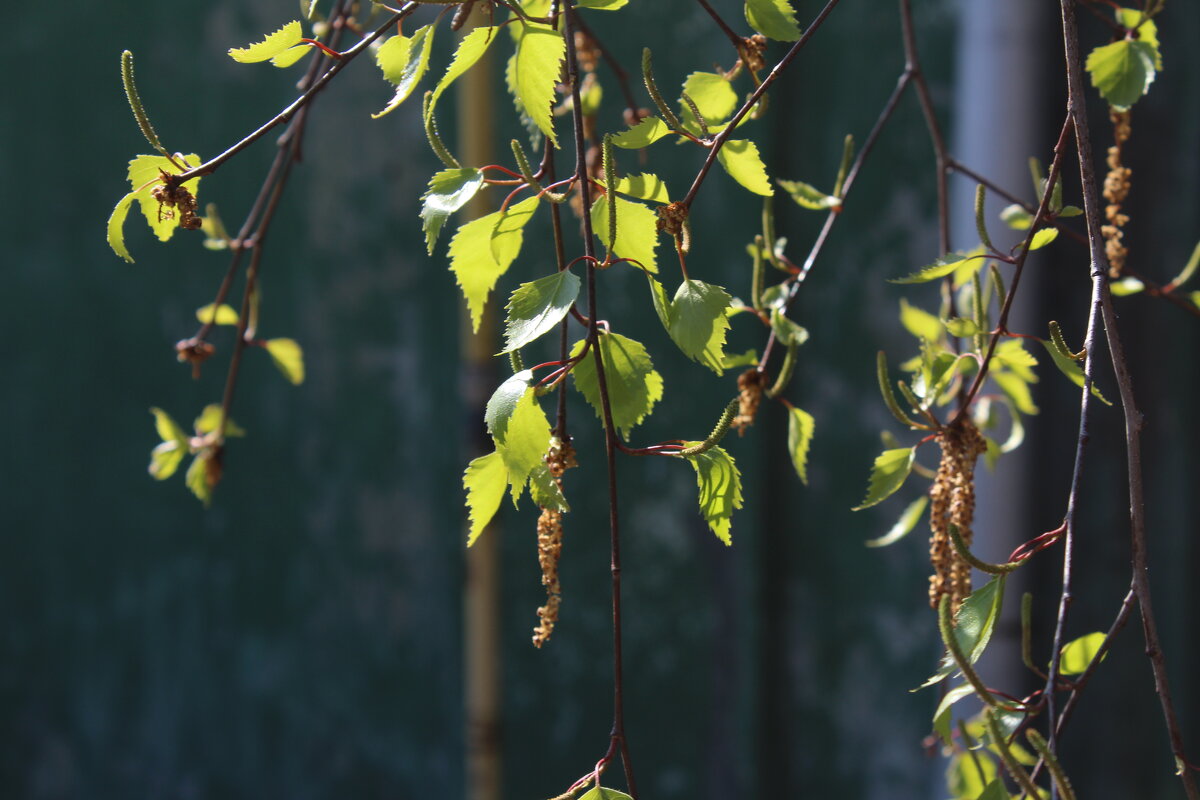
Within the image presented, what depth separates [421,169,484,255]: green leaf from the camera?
1.42 feet

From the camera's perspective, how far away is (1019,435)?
2.33ft

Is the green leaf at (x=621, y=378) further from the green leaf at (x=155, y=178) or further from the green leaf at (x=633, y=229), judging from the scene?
the green leaf at (x=155, y=178)

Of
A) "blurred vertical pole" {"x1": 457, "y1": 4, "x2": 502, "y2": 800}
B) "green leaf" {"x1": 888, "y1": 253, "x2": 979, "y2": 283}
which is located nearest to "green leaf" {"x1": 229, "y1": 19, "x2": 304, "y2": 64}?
"green leaf" {"x1": 888, "y1": 253, "x2": 979, "y2": 283}

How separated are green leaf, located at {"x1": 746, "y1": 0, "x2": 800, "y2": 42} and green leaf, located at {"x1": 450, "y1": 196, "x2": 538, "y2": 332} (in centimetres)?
13

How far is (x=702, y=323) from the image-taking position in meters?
0.43

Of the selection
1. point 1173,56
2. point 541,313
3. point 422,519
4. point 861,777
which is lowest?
point 861,777

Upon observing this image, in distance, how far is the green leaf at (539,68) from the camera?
418 millimetres

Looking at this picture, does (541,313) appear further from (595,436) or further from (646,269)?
(595,436)

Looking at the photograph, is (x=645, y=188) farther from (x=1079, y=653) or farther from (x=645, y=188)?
(x=1079, y=653)

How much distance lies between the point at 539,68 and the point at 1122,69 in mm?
301

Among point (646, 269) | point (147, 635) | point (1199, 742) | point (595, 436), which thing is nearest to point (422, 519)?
point (595, 436)

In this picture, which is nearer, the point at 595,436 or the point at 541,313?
the point at 541,313

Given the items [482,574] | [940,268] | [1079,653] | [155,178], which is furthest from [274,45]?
[482,574]

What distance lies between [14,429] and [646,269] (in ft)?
5.65
